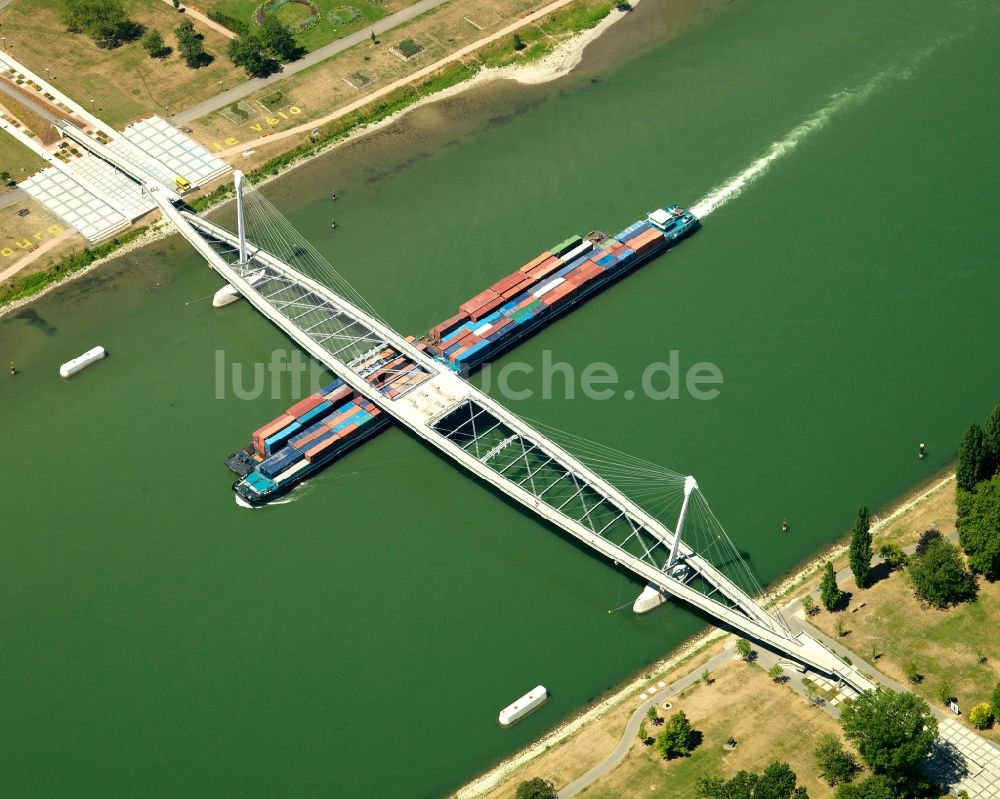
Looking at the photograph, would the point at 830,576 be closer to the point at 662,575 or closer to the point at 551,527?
the point at 662,575

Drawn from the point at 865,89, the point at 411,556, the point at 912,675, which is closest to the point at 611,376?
the point at 411,556

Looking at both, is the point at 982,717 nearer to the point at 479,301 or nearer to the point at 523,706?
the point at 523,706

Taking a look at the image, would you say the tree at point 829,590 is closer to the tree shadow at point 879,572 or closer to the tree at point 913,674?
the tree shadow at point 879,572

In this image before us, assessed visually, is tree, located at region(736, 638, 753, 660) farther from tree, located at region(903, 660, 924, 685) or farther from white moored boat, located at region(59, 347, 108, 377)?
white moored boat, located at region(59, 347, 108, 377)

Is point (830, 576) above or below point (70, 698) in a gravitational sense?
below

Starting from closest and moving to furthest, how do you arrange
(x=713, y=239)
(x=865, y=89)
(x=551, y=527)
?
(x=551, y=527), (x=713, y=239), (x=865, y=89)
